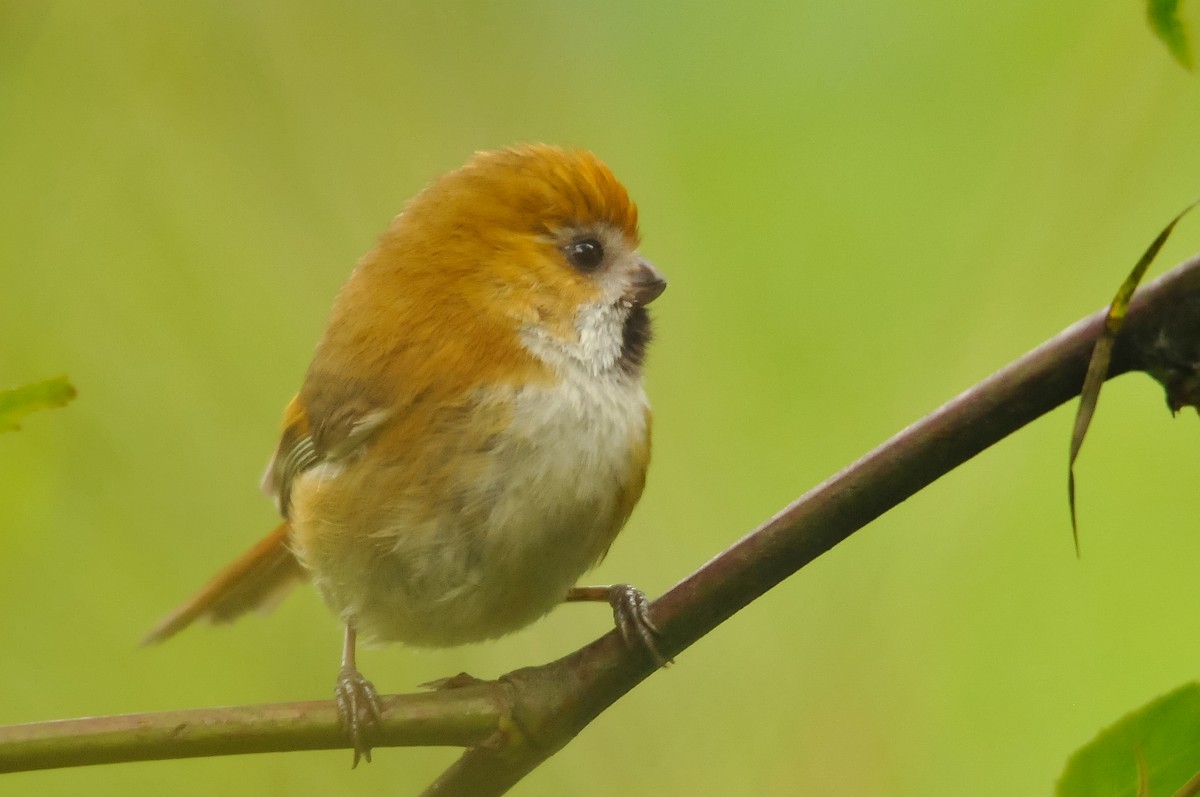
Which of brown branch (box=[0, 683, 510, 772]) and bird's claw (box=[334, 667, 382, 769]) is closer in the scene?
brown branch (box=[0, 683, 510, 772])

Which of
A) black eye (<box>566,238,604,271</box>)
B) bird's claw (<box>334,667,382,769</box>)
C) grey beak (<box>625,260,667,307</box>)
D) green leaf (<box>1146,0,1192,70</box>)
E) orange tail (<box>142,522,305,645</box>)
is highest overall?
green leaf (<box>1146,0,1192,70</box>)

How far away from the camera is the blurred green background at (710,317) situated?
2.15 meters

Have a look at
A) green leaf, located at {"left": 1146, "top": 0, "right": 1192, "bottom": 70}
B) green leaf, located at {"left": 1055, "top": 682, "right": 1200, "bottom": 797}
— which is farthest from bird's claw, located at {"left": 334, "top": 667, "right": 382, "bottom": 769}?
green leaf, located at {"left": 1146, "top": 0, "right": 1192, "bottom": 70}

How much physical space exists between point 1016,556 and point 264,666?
4.71 ft

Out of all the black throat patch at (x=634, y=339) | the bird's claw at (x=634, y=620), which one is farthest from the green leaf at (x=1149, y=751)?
the black throat patch at (x=634, y=339)

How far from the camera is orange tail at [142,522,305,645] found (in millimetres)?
2383

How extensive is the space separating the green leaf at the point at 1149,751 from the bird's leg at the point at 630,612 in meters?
0.40

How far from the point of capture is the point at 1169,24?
855mm

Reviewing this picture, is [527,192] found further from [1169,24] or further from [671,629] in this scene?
[1169,24]

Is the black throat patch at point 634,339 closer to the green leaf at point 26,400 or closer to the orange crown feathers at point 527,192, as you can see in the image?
the orange crown feathers at point 527,192

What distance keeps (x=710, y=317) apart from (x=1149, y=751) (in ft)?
6.59

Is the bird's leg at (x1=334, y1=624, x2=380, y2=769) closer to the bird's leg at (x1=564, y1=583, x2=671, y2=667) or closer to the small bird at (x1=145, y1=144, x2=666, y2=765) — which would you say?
the small bird at (x1=145, y1=144, x2=666, y2=765)

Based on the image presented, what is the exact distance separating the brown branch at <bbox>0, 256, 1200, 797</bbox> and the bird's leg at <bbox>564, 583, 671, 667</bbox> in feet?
0.04

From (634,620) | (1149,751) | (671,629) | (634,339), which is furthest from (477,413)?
(1149,751)
